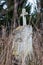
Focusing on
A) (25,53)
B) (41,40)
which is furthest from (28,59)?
(41,40)

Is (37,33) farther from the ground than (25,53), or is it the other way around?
(37,33)

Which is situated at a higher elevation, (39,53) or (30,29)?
(30,29)

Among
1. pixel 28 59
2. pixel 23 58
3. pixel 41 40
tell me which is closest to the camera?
pixel 23 58

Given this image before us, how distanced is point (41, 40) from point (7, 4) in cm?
949

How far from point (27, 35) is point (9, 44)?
0.45m

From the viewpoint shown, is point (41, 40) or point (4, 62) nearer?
point (4, 62)

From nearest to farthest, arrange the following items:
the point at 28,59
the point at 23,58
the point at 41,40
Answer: the point at 23,58, the point at 28,59, the point at 41,40

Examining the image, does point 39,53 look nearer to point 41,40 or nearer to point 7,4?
point 41,40

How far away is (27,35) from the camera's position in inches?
178

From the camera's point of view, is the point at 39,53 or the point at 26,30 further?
the point at 26,30

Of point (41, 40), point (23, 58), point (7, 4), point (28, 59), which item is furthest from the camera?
point (7, 4)

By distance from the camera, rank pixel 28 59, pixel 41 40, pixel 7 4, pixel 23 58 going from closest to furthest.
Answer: pixel 23 58 → pixel 28 59 → pixel 41 40 → pixel 7 4

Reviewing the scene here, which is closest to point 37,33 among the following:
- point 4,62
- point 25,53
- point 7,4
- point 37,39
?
point 37,39

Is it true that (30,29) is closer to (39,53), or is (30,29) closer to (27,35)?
(27,35)
